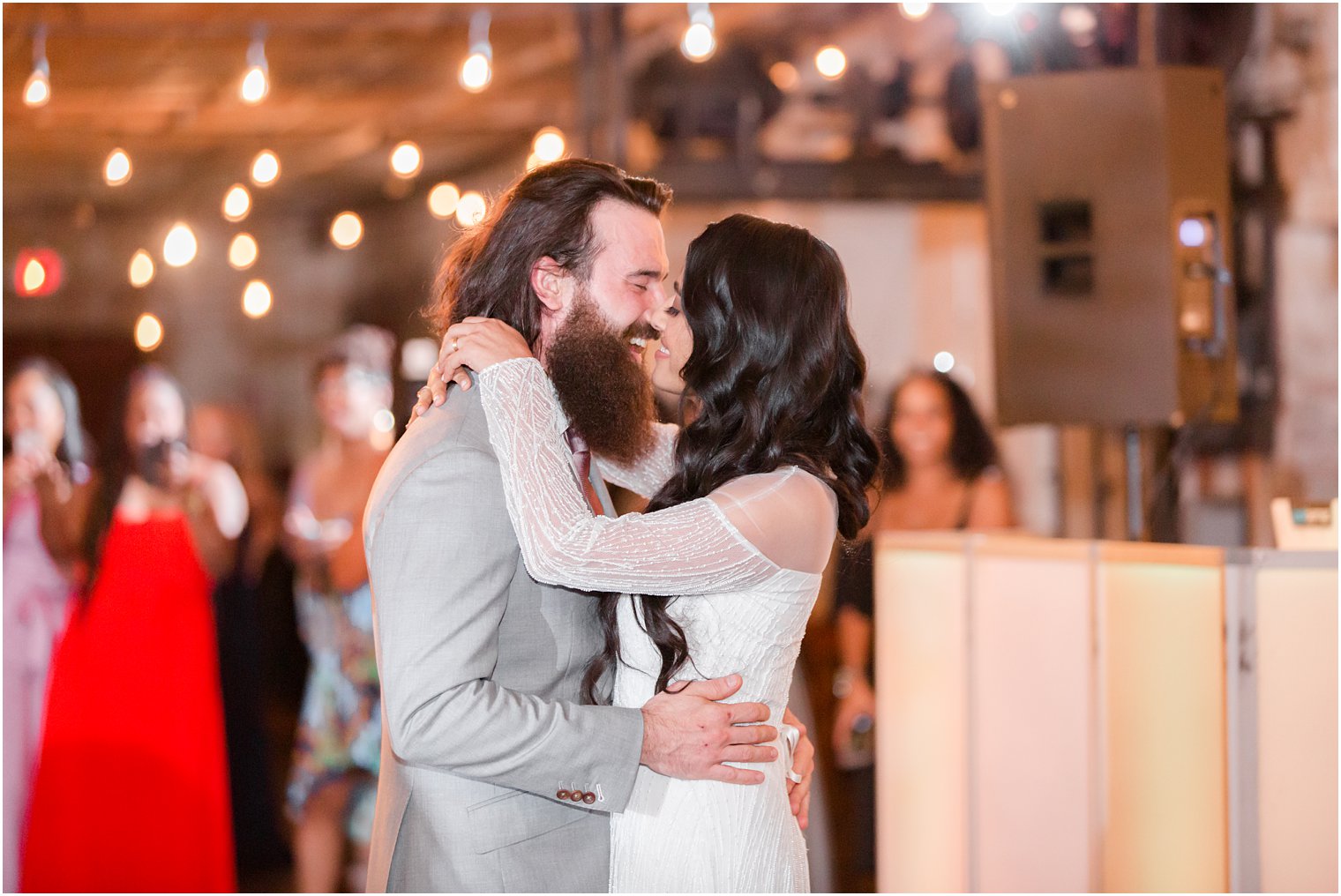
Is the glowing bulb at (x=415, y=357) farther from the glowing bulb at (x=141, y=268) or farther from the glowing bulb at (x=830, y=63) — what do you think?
the glowing bulb at (x=830, y=63)

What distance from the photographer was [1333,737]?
241 cm

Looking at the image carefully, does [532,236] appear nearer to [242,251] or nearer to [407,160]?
[407,160]

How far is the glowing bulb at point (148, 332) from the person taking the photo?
216 inches

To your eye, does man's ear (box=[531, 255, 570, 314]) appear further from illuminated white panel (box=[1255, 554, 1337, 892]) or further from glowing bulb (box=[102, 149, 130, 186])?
glowing bulb (box=[102, 149, 130, 186])

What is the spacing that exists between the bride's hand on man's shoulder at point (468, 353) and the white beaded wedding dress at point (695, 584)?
4cm

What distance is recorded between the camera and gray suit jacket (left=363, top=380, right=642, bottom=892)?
1.64 meters

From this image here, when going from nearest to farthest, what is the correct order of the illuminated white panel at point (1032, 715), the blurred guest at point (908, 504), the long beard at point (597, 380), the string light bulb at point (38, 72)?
the long beard at point (597, 380), the illuminated white panel at point (1032, 715), the string light bulb at point (38, 72), the blurred guest at point (908, 504)

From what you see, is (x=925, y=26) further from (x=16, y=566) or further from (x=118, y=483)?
(x=16, y=566)

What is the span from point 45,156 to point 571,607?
468 centimetres

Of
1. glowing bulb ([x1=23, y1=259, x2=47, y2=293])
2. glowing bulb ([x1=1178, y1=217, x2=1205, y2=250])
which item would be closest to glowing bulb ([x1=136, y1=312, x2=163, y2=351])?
glowing bulb ([x1=23, y1=259, x2=47, y2=293])

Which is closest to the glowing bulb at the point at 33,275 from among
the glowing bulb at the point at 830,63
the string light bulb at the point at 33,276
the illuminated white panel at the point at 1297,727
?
the string light bulb at the point at 33,276

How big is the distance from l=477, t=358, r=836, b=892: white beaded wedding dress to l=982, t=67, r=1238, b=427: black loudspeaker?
1947mm

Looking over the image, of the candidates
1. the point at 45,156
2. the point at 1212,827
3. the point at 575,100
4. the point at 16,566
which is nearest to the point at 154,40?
the point at 45,156

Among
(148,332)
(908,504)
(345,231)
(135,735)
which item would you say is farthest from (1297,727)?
(148,332)
